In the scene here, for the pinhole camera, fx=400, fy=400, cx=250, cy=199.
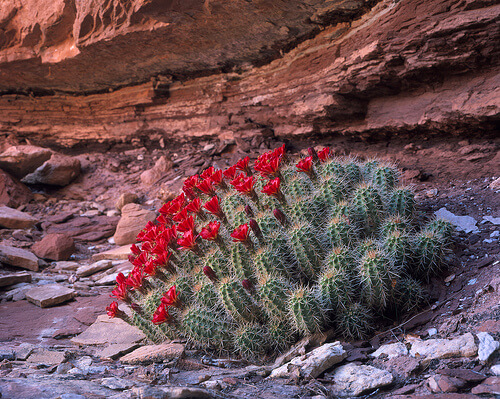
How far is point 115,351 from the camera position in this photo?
120 inches

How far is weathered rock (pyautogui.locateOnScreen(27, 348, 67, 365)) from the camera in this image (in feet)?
9.29

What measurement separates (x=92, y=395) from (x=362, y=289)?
1.74 m

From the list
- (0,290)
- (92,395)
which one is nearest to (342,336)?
(92,395)

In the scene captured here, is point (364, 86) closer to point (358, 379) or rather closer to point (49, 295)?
point (358, 379)

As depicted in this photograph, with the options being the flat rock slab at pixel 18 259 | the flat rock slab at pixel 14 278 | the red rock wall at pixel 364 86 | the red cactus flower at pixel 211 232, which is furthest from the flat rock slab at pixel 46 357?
the red rock wall at pixel 364 86

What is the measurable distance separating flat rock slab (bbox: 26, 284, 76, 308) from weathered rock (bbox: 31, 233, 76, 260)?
1.43m

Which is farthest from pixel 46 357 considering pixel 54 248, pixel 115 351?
pixel 54 248

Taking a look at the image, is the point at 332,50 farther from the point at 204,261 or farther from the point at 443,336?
the point at 443,336

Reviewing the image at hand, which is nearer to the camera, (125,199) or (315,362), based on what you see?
(315,362)

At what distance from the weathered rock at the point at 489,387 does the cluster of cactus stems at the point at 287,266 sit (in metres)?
0.84

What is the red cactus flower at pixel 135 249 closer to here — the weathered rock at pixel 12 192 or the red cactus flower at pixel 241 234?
the red cactus flower at pixel 241 234

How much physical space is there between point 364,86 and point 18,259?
5.23 metres

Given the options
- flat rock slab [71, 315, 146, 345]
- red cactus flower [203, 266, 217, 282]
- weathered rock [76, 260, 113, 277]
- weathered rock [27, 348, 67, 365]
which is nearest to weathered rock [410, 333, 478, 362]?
red cactus flower [203, 266, 217, 282]

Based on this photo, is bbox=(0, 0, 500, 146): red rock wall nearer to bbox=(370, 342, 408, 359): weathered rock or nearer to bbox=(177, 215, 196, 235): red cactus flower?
bbox=(370, 342, 408, 359): weathered rock
